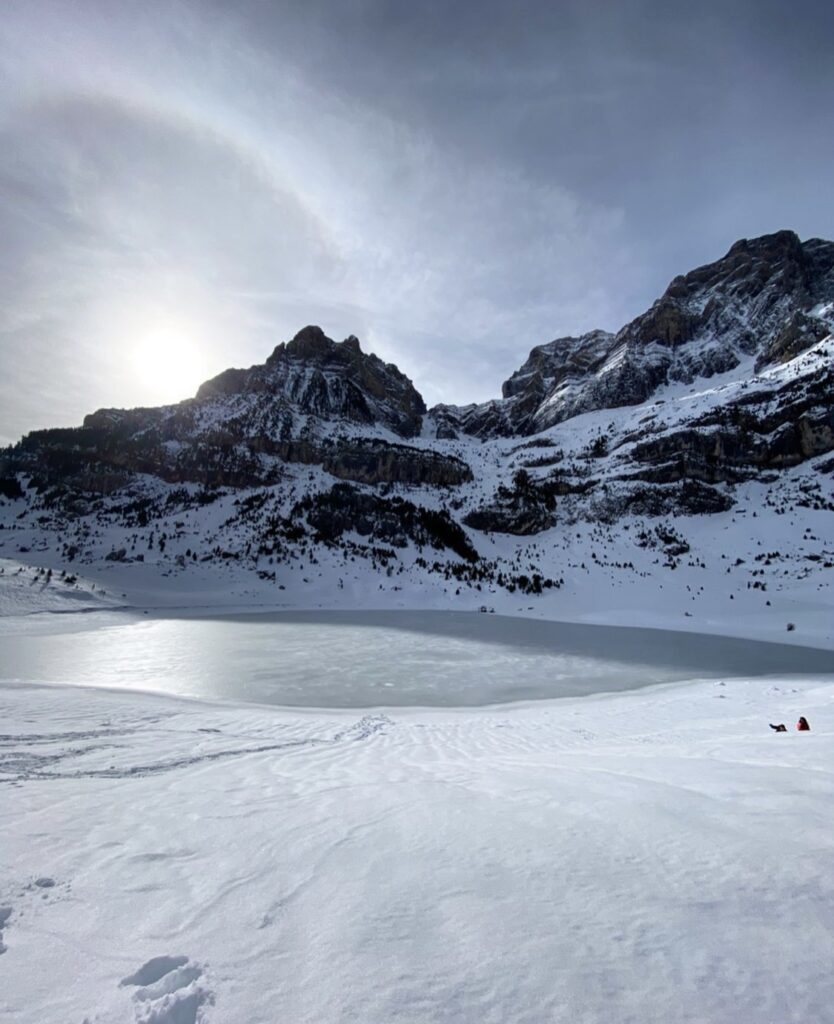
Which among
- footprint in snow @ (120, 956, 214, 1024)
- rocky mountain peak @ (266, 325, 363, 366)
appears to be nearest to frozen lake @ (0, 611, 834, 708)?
footprint in snow @ (120, 956, 214, 1024)

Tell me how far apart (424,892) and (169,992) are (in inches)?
48.2

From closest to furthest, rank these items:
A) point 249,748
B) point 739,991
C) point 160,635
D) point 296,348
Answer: point 739,991 < point 249,748 < point 160,635 < point 296,348

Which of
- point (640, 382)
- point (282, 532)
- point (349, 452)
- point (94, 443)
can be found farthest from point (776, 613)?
point (94, 443)

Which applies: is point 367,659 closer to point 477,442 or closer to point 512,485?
point 512,485

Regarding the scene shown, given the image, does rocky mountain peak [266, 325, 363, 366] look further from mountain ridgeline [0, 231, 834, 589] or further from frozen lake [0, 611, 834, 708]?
frozen lake [0, 611, 834, 708]

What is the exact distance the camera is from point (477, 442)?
11038 centimetres

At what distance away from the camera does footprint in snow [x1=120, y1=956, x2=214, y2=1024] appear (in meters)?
1.85

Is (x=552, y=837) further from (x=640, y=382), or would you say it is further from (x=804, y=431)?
(x=640, y=382)

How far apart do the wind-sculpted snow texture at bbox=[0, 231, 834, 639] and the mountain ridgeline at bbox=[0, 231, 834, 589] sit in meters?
0.38

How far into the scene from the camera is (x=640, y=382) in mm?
87625

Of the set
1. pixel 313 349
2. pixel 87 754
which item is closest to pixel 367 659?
pixel 87 754

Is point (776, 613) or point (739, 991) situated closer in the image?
point (739, 991)

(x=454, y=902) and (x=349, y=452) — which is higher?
(x=349, y=452)

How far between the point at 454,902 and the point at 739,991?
4.07ft
